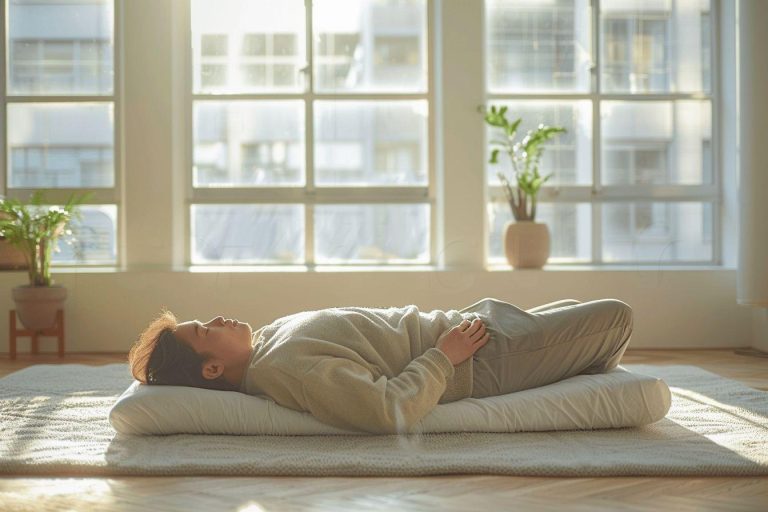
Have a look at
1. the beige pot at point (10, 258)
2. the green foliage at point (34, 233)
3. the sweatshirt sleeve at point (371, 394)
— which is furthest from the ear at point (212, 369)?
the beige pot at point (10, 258)

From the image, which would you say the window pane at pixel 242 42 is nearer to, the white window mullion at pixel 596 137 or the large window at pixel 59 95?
the large window at pixel 59 95

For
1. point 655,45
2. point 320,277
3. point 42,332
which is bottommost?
point 42,332

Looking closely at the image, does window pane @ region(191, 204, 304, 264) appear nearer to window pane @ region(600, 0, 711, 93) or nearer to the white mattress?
window pane @ region(600, 0, 711, 93)

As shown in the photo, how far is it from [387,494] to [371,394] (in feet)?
1.34

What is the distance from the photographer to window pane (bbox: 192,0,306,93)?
5535 mm

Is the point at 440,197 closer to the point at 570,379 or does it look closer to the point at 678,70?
the point at 678,70

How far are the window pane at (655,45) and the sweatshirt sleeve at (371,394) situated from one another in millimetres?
3526

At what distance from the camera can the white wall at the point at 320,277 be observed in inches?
201

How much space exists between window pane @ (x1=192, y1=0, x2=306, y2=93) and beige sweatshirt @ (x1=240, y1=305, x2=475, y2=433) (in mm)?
3024

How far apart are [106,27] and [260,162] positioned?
121 cm

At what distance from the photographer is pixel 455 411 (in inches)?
106

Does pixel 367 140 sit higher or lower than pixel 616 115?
lower

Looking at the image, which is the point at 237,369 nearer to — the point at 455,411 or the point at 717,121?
the point at 455,411

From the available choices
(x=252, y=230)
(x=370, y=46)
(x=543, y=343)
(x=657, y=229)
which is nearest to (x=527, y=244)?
(x=657, y=229)
